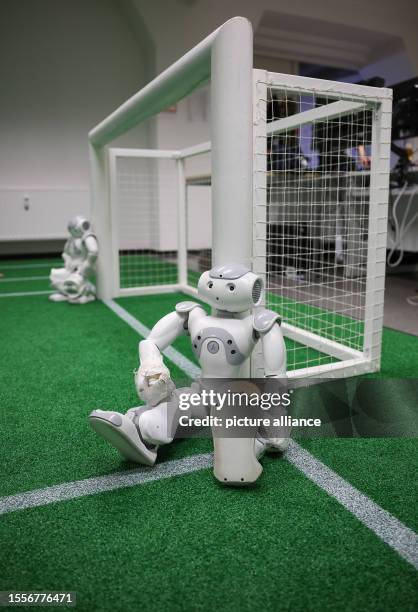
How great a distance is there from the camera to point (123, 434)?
1.48 m

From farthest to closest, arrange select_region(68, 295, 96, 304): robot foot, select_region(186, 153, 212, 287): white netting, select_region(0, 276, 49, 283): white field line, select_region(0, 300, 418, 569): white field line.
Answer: select_region(186, 153, 212, 287): white netting
select_region(0, 276, 49, 283): white field line
select_region(68, 295, 96, 304): robot foot
select_region(0, 300, 418, 569): white field line

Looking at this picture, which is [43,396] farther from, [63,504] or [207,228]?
Result: [207,228]

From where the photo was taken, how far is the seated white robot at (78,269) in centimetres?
427

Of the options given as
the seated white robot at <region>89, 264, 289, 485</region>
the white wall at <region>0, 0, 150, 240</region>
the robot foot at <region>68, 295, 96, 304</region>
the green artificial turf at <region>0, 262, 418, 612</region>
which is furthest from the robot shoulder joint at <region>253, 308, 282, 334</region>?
the white wall at <region>0, 0, 150, 240</region>

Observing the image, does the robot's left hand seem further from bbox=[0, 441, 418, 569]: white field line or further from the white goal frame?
the white goal frame

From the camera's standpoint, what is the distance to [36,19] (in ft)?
24.5

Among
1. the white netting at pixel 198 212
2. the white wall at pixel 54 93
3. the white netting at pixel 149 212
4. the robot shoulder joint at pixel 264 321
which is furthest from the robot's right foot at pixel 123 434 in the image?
the white wall at pixel 54 93

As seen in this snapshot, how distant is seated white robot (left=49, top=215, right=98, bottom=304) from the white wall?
12.1 ft

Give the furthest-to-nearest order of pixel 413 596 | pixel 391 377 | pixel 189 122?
pixel 189 122 < pixel 391 377 < pixel 413 596

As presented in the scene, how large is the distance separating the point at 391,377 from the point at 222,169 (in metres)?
1.43

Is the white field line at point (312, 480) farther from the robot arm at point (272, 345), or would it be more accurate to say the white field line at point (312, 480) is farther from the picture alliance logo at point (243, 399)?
the robot arm at point (272, 345)

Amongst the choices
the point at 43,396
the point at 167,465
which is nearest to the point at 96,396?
the point at 43,396

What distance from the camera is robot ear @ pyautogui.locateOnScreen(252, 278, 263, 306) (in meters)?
1.51

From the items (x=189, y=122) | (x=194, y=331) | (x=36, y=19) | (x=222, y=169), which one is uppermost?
(x=36, y=19)
